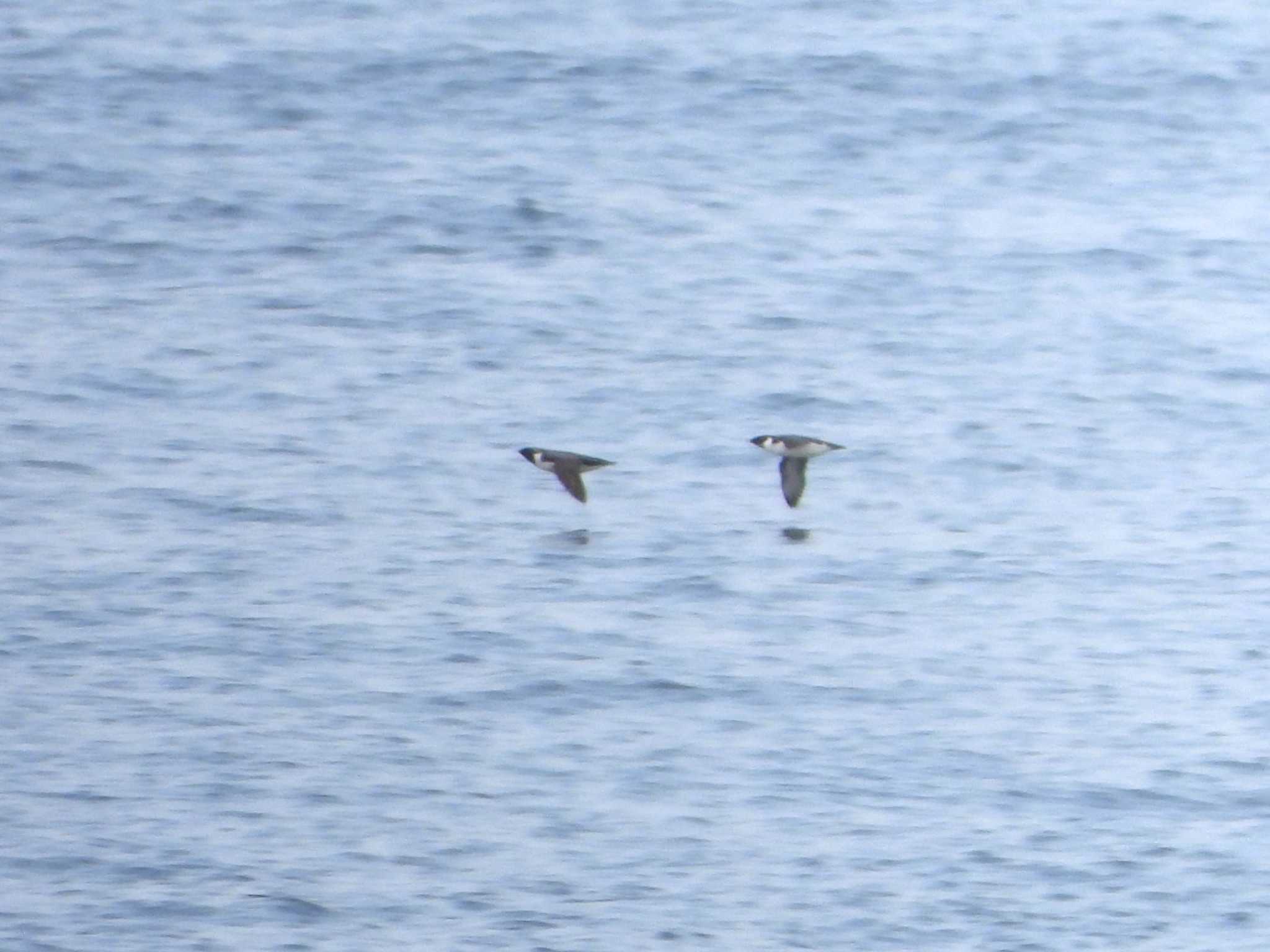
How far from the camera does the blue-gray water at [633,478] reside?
45.3 ft

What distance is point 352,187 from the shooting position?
2789 cm

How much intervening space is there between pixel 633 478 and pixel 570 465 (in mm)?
1259

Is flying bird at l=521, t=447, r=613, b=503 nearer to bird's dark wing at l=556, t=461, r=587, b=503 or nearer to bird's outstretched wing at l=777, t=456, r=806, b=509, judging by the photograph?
bird's dark wing at l=556, t=461, r=587, b=503

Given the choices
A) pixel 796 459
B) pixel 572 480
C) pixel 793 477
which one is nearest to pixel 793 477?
pixel 793 477

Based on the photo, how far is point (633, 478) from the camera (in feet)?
64.7

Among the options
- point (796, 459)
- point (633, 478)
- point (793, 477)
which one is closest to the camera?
point (793, 477)

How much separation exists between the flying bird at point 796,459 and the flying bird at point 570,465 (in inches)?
45.3

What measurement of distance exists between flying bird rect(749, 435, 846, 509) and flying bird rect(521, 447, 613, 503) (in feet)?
3.77

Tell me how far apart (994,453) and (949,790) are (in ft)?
21.1

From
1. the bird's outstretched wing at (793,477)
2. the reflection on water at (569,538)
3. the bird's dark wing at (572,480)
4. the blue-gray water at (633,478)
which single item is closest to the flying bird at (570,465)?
the bird's dark wing at (572,480)

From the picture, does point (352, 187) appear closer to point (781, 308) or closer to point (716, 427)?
point (781, 308)

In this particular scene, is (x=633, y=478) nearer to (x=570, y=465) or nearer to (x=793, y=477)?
(x=570, y=465)

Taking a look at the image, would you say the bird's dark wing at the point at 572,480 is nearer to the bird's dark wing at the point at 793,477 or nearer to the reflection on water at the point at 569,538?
the reflection on water at the point at 569,538

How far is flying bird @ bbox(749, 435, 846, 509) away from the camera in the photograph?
18578 millimetres
